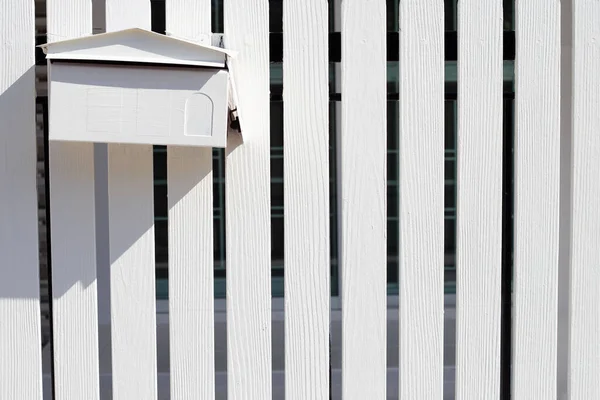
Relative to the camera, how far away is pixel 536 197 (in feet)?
5.30

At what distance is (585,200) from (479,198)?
257mm

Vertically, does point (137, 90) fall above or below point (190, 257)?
above

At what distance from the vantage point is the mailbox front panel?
141cm

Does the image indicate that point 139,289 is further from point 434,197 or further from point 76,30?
point 434,197

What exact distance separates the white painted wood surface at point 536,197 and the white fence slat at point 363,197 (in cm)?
32

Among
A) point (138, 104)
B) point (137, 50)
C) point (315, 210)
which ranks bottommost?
point (315, 210)

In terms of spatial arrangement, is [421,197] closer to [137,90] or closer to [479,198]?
[479,198]

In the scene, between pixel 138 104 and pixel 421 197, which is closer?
pixel 138 104

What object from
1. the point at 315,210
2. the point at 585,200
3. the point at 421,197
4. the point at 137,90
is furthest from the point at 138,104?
the point at 585,200

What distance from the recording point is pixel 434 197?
5.26 ft

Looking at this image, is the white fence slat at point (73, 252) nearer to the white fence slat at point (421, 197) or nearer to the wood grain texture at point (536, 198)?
the white fence slat at point (421, 197)

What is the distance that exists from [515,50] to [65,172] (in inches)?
42.3

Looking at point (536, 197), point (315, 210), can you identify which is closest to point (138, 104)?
point (315, 210)

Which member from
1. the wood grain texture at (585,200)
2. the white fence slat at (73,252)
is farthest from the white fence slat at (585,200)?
the white fence slat at (73,252)
